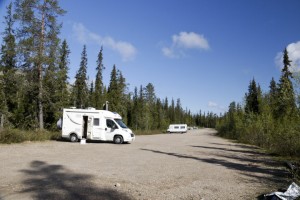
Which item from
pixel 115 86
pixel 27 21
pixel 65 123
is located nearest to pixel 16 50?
pixel 27 21

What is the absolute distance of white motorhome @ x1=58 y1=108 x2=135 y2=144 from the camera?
26.8m

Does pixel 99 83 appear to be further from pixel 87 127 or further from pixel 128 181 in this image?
pixel 128 181

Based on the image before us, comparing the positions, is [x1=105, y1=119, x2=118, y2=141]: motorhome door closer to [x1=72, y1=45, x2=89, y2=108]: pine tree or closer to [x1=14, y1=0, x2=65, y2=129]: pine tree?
[x1=14, y1=0, x2=65, y2=129]: pine tree

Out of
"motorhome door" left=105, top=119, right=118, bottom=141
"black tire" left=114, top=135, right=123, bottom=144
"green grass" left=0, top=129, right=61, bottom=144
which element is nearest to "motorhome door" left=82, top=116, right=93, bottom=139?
"motorhome door" left=105, top=119, right=118, bottom=141

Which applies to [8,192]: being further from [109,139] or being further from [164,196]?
[109,139]

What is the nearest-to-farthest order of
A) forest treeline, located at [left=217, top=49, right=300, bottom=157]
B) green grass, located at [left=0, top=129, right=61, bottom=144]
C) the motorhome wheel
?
forest treeline, located at [left=217, top=49, right=300, bottom=157] → green grass, located at [left=0, top=129, right=61, bottom=144] → the motorhome wheel

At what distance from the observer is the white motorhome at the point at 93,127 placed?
87.9 feet

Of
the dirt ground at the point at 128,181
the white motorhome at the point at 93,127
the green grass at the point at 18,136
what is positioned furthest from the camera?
the white motorhome at the point at 93,127

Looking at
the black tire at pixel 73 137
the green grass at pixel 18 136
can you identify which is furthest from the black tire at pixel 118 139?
the green grass at pixel 18 136

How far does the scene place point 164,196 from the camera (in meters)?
8.05

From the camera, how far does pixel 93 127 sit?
2678cm

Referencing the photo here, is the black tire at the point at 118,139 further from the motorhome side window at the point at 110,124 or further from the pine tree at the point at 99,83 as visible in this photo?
the pine tree at the point at 99,83

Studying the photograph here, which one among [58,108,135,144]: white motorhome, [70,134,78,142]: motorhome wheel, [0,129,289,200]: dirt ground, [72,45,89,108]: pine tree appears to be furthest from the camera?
[72,45,89,108]: pine tree

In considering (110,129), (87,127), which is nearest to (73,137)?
(87,127)
